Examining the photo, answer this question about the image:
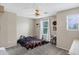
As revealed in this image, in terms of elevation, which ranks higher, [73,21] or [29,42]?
[73,21]

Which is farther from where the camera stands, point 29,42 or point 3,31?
point 29,42

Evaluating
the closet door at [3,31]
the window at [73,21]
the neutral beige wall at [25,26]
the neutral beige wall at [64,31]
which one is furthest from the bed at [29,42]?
the window at [73,21]

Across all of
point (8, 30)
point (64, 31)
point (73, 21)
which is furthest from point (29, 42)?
point (73, 21)

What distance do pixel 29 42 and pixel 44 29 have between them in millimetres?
422

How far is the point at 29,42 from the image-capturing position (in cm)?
176

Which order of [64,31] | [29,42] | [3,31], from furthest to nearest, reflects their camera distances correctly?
[64,31], [29,42], [3,31]

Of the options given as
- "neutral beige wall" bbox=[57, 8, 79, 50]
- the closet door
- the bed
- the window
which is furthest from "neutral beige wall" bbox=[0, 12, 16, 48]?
the window

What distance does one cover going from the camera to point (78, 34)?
2.00 metres

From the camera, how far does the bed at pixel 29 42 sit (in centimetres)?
166

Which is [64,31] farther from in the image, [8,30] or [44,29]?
[8,30]

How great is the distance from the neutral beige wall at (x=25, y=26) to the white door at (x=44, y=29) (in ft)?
0.69

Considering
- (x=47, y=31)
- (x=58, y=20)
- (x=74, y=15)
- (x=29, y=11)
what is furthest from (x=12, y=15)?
(x=74, y=15)

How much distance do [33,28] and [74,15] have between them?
0.83m

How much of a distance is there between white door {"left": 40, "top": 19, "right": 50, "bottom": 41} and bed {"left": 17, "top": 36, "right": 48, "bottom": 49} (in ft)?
0.34
